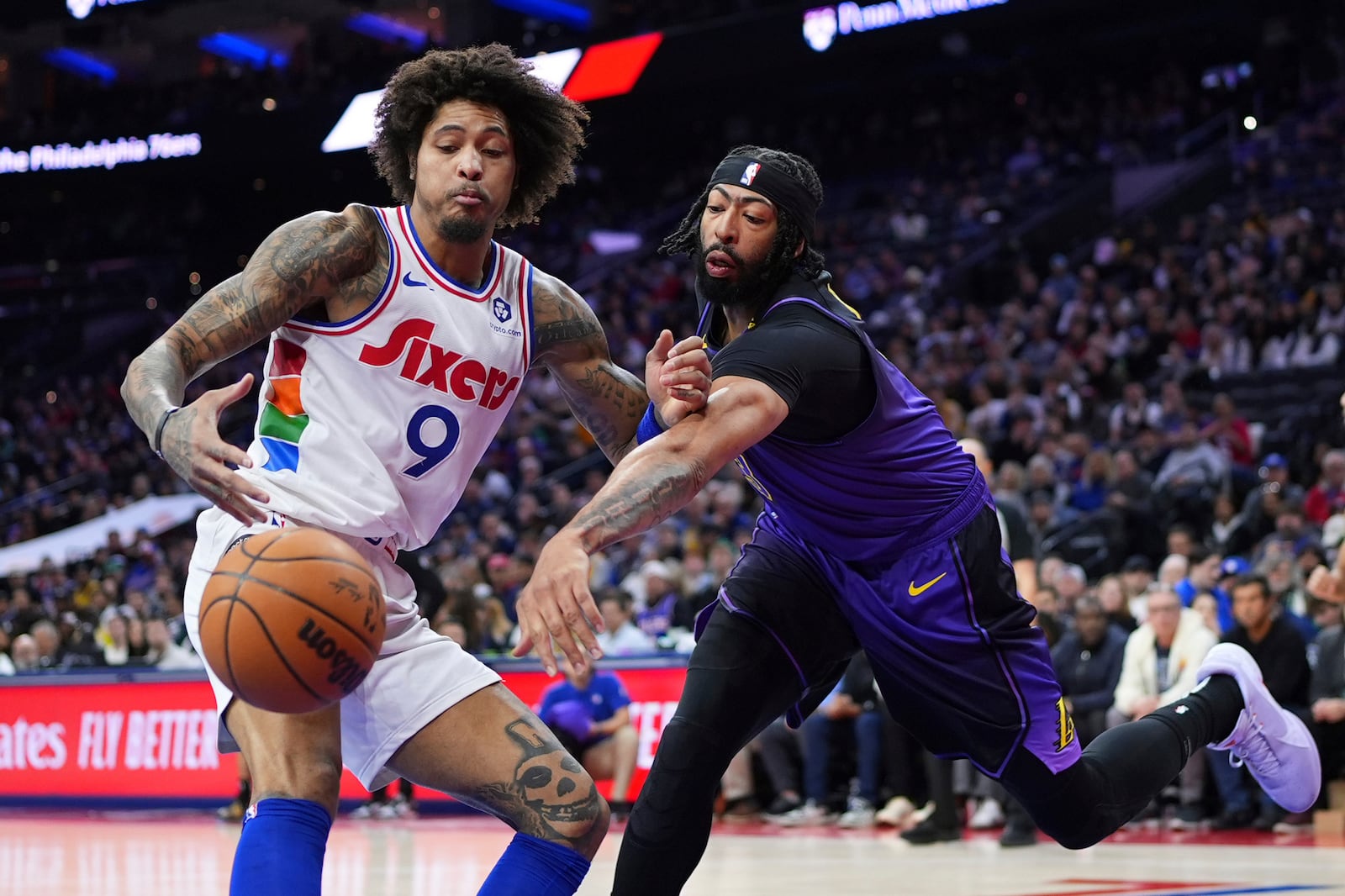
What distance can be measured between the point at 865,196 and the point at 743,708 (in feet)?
73.1

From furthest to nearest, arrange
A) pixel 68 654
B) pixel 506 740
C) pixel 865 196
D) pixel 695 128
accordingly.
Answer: pixel 695 128, pixel 865 196, pixel 68 654, pixel 506 740

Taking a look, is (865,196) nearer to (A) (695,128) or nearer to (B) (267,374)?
(A) (695,128)

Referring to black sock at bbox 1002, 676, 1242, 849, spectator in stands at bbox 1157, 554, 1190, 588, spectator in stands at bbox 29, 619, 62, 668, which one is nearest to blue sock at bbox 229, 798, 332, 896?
black sock at bbox 1002, 676, 1242, 849

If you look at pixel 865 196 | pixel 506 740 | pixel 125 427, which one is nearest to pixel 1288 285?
pixel 865 196

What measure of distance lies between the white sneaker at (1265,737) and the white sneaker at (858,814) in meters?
5.18

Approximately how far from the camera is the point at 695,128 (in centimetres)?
2992

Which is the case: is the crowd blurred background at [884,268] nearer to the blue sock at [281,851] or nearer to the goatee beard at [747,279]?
the goatee beard at [747,279]

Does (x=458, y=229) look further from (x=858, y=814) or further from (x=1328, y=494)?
(x=1328, y=494)

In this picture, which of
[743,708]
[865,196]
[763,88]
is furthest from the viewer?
[763,88]

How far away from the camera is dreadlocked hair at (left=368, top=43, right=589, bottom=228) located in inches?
→ 166

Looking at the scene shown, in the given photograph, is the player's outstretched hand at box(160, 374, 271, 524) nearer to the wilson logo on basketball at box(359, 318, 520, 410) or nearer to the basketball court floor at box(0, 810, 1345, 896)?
the wilson logo on basketball at box(359, 318, 520, 410)

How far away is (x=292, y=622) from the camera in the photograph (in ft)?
10.7

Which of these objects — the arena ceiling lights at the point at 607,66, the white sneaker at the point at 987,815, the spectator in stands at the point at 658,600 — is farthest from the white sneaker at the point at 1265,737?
the arena ceiling lights at the point at 607,66

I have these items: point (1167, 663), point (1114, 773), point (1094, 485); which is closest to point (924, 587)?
point (1114, 773)
